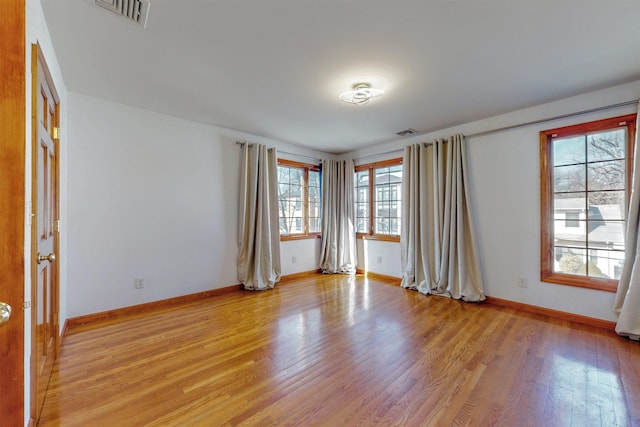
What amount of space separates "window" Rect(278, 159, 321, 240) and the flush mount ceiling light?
7.13ft

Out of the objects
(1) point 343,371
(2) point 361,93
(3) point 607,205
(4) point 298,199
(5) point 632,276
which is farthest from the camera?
(4) point 298,199

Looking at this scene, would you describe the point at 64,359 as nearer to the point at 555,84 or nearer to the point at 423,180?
the point at 423,180

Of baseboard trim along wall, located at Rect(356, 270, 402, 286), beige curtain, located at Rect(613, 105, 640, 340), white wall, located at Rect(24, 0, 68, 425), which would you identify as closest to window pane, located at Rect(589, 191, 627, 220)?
beige curtain, located at Rect(613, 105, 640, 340)

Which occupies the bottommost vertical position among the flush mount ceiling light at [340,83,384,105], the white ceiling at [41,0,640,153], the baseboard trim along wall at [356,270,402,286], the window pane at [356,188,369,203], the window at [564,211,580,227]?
the baseboard trim along wall at [356,270,402,286]

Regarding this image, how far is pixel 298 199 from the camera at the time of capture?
16.4ft

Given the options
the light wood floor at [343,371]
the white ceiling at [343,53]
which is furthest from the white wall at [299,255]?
the white ceiling at [343,53]

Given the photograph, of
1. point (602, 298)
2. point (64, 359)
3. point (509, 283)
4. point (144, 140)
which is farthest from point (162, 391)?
point (602, 298)

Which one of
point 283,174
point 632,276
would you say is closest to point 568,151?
point 632,276

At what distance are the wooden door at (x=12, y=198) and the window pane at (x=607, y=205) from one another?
4352 millimetres

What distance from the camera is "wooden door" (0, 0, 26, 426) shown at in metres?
0.77

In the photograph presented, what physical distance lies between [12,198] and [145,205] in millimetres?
2703

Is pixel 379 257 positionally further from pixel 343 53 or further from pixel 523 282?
pixel 343 53

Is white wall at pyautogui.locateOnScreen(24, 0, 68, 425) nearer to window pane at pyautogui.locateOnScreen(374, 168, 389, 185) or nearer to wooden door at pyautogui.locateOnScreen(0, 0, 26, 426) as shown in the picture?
wooden door at pyautogui.locateOnScreen(0, 0, 26, 426)

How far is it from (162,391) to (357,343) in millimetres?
1515
